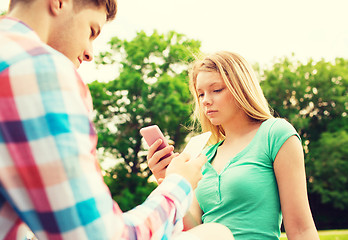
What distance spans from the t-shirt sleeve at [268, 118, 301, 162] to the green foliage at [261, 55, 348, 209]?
21.3m

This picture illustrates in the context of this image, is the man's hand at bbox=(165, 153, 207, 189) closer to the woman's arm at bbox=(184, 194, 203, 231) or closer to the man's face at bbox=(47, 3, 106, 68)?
the man's face at bbox=(47, 3, 106, 68)

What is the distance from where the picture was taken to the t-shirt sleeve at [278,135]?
1.98 meters

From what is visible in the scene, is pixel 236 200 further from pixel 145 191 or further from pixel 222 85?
pixel 145 191

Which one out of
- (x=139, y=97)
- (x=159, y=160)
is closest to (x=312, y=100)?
(x=139, y=97)

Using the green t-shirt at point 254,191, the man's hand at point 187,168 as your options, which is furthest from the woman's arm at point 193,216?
the man's hand at point 187,168

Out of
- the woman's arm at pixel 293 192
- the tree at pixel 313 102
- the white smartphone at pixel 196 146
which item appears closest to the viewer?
the white smartphone at pixel 196 146

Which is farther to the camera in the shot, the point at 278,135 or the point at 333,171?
the point at 333,171

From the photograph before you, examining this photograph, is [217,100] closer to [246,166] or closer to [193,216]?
[246,166]

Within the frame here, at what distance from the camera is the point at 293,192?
6.27 ft

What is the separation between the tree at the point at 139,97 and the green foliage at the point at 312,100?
22.9 feet

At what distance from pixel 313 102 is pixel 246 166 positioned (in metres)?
24.5

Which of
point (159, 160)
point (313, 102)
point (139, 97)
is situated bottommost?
point (313, 102)

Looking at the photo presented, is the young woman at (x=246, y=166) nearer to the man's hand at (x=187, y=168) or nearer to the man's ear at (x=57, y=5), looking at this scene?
the man's hand at (x=187, y=168)

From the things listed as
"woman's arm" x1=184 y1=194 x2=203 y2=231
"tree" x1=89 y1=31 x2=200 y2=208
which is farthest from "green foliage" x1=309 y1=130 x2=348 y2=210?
"woman's arm" x1=184 y1=194 x2=203 y2=231
